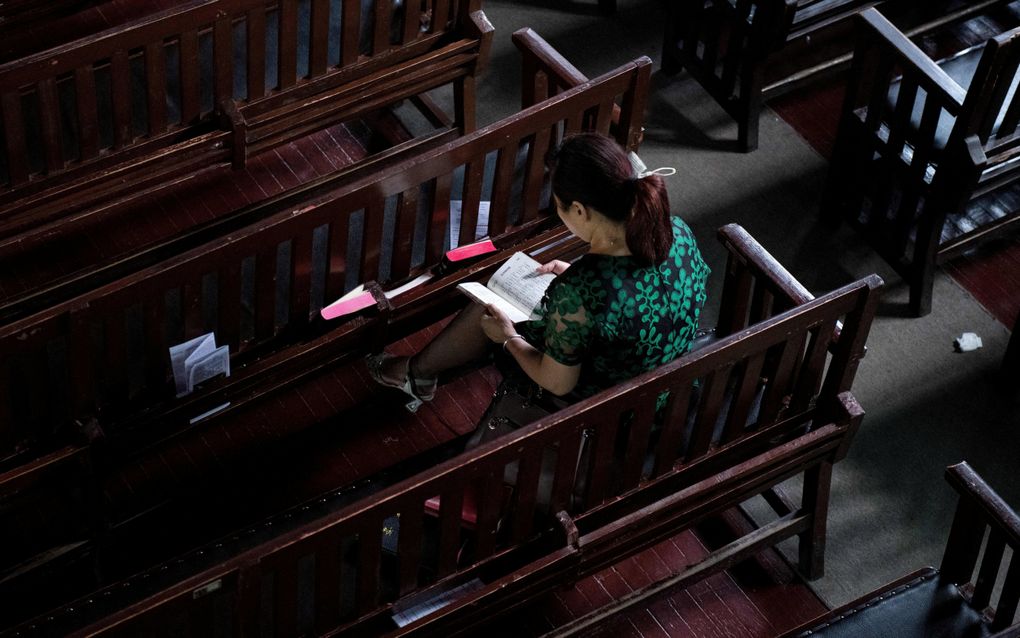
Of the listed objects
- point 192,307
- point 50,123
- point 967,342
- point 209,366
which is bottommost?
point 967,342

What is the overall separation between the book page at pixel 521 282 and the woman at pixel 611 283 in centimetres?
23

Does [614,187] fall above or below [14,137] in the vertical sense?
above

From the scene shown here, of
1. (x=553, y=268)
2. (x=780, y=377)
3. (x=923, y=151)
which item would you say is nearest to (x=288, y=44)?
(x=553, y=268)

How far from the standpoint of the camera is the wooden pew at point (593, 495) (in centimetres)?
282

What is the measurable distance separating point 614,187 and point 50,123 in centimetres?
159

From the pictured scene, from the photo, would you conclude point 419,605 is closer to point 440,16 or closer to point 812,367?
point 812,367

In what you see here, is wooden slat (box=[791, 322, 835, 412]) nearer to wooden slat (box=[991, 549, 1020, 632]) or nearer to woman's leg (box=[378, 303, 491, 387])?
wooden slat (box=[991, 549, 1020, 632])

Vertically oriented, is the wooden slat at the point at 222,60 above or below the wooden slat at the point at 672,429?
above

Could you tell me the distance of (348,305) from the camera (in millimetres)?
3602

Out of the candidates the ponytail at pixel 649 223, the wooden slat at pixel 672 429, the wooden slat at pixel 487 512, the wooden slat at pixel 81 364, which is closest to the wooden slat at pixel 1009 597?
the wooden slat at pixel 672 429

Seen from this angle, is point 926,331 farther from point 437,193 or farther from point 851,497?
point 437,193

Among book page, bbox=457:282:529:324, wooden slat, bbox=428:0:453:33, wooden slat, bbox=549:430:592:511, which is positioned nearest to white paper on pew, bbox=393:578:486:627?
wooden slat, bbox=549:430:592:511

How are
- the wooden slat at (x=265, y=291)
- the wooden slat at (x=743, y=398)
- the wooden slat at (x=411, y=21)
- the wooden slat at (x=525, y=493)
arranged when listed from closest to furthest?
the wooden slat at (x=525, y=493)
the wooden slat at (x=743, y=398)
the wooden slat at (x=265, y=291)
the wooden slat at (x=411, y=21)

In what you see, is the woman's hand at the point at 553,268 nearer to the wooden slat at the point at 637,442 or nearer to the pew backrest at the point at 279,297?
the pew backrest at the point at 279,297
